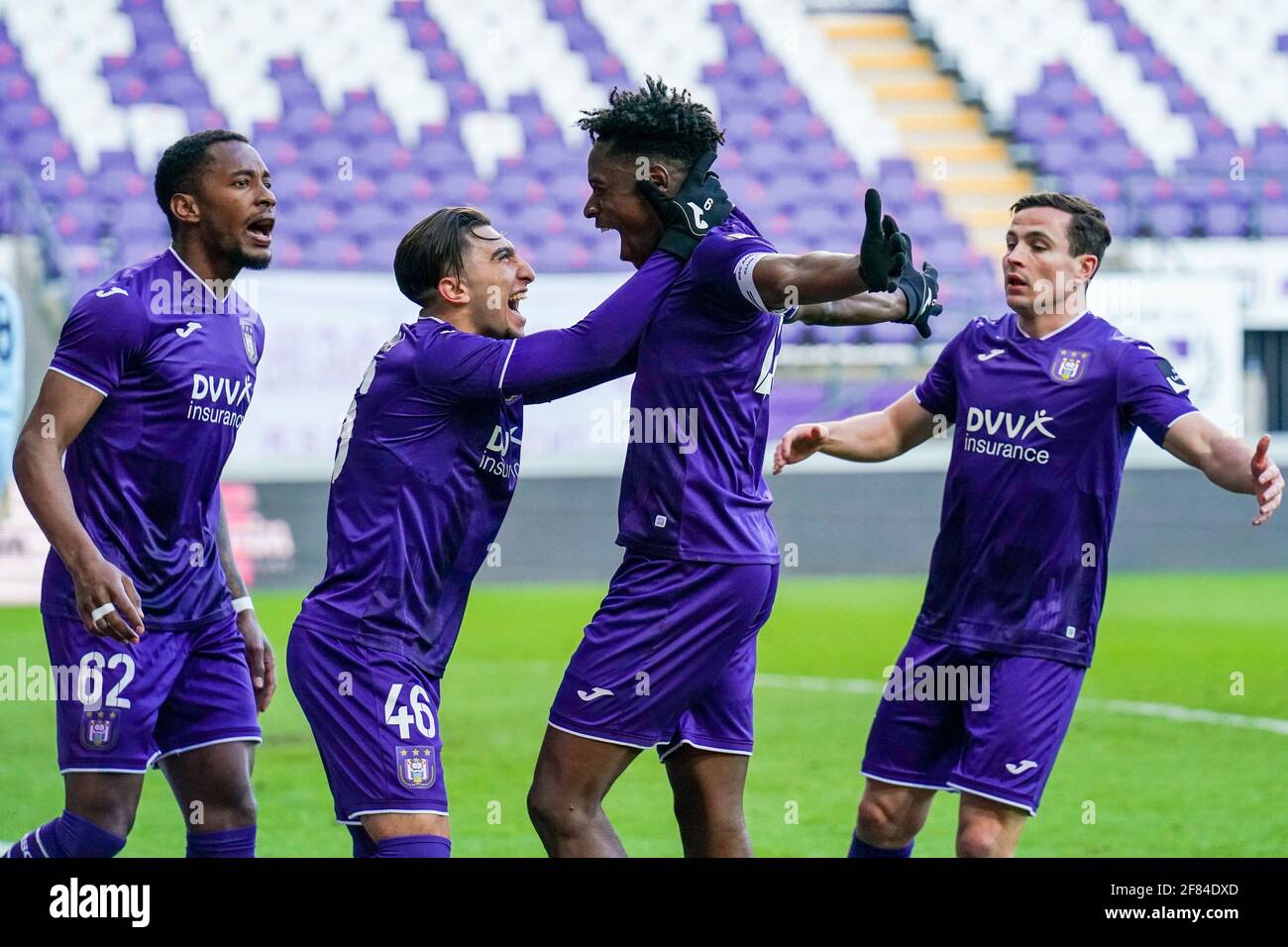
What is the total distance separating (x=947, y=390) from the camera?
497 centimetres

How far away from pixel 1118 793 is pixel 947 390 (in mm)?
2927

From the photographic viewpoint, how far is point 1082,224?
4777 millimetres

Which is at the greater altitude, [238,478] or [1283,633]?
[238,478]

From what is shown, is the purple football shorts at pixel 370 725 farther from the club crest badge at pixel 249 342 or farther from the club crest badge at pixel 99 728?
the club crest badge at pixel 249 342

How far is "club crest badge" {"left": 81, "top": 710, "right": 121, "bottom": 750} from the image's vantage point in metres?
4.30

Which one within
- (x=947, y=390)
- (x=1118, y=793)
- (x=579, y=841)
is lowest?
(x=1118, y=793)

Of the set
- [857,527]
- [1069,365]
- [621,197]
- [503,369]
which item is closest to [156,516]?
[503,369]

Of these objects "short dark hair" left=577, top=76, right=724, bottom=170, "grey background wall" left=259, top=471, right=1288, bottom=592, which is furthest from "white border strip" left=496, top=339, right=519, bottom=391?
"grey background wall" left=259, top=471, right=1288, bottom=592

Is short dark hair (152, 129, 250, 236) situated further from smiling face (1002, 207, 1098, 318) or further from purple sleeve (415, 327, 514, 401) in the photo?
smiling face (1002, 207, 1098, 318)

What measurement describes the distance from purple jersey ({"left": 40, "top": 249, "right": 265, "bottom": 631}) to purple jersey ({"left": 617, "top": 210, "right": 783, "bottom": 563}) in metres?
1.26

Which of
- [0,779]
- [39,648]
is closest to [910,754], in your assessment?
[0,779]

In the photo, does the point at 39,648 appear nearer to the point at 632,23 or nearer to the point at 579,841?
the point at 579,841

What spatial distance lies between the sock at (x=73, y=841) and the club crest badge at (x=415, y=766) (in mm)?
997

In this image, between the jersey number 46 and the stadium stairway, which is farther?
the stadium stairway
